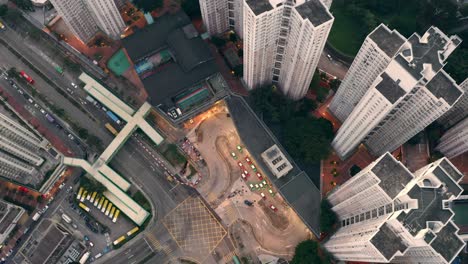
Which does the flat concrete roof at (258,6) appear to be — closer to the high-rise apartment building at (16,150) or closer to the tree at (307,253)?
the tree at (307,253)

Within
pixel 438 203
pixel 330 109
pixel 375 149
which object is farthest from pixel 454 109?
pixel 438 203

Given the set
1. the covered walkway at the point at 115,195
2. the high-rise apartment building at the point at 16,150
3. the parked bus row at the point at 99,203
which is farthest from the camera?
the parked bus row at the point at 99,203

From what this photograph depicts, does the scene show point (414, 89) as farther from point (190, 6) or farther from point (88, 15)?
point (88, 15)

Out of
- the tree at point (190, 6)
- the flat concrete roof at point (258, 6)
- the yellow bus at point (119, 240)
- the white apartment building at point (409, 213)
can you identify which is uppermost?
the tree at point (190, 6)

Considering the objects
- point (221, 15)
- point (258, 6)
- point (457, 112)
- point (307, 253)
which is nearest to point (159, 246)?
point (307, 253)

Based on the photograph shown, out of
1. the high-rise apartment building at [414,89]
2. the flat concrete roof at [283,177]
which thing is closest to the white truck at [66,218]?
the flat concrete roof at [283,177]

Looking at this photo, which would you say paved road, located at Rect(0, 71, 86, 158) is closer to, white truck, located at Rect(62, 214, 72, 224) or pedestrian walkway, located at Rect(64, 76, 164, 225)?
pedestrian walkway, located at Rect(64, 76, 164, 225)


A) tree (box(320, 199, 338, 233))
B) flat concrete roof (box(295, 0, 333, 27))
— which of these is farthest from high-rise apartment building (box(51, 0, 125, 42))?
tree (box(320, 199, 338, 233))
